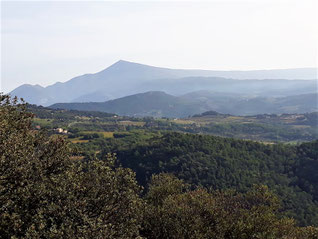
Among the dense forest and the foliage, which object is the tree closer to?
the dense forest

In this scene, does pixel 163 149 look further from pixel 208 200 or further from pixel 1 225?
pixel 1 225

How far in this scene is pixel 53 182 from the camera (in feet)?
81.8

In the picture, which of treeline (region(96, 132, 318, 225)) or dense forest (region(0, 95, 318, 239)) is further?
treeline (region(96, 132, 318, 225))

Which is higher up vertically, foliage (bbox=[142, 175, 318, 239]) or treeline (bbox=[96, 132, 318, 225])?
foliage (bbox=[142, 175, 318, 239])

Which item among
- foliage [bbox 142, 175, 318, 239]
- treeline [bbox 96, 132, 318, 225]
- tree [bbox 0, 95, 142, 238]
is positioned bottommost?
treeline [bbox 96, 132, 318, 225]

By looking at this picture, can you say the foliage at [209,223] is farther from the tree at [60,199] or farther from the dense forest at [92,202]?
the tree at [60,199]

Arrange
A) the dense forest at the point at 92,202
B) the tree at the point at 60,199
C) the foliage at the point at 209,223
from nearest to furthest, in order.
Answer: the tree at the point at 60,199 → the dense forest at the point at 92,202 → the foliage at the point at 209,223

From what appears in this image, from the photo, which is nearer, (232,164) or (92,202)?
(92,202)

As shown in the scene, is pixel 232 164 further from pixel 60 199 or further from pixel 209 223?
pixel 60 199

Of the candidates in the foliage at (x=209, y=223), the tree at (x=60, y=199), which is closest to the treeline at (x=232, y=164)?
the foliage at (x=209, y=223)

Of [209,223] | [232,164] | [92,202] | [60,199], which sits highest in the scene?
[60,199]

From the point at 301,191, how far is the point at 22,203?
122 m

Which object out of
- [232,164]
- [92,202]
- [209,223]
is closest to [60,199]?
[92,202]

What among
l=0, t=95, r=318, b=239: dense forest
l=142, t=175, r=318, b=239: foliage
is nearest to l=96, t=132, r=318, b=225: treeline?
l=0, t=95, r=318, b=239: dense forest
